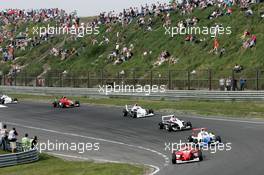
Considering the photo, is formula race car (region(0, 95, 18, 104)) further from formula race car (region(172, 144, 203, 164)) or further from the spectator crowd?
formula race car (region(172, 144, 203, 164))

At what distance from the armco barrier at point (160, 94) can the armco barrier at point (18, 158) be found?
18809mm

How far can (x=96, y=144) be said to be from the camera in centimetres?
2753

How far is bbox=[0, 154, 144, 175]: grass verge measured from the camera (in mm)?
20438

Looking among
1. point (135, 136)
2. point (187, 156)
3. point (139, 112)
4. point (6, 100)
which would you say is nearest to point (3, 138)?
point (135, 136)

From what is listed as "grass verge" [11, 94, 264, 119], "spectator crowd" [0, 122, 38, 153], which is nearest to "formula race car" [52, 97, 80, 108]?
"grass verge" [11, 94, 264, 119]

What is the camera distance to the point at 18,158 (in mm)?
24406

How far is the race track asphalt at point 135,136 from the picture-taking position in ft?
65.7

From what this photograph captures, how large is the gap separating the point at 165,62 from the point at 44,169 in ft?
101

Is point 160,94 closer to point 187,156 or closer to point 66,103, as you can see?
point 66,103

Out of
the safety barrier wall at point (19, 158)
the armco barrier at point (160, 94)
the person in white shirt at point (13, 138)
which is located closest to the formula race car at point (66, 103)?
the armco barrier at point (160, 94)

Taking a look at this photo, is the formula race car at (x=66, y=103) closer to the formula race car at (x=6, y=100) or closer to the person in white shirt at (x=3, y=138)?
the formula race car at (x=6, y=100)

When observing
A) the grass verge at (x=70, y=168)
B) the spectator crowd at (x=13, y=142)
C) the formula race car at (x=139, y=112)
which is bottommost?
the grass verge at (x=70, y=168)

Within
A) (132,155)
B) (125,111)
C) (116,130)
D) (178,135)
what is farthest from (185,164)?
(125,111)

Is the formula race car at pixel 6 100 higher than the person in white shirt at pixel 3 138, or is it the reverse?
the formula race car at pixel 6 100
